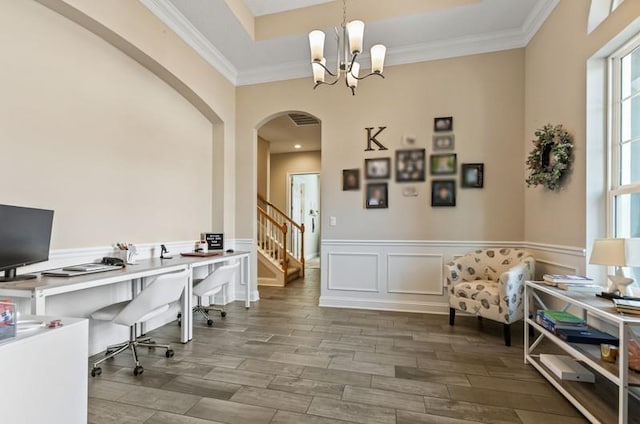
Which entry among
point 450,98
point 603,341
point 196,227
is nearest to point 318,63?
point 450,98

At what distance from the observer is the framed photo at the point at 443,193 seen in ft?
12.5

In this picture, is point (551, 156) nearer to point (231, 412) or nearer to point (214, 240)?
point (231, 412)

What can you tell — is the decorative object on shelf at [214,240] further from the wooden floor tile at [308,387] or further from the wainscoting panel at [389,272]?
the wooden floor tile at [308,387]

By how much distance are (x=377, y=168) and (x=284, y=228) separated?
239cm

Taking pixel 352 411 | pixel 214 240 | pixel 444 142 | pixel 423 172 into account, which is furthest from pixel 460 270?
pixel 214 240

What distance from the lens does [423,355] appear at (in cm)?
262

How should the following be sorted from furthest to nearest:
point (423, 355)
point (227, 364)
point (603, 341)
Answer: point (423, 355) < point (227, 364) < point (603, 341)

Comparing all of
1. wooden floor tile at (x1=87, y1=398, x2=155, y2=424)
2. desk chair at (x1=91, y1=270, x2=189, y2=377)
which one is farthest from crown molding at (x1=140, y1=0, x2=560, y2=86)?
wooden floor tile at (x1=87, y1=398, x2=155, y2=424)

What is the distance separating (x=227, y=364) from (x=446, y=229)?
9.73ft

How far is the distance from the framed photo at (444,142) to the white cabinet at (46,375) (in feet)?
12.7

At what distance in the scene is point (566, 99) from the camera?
2822 mm

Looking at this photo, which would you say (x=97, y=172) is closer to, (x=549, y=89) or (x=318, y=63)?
(x=318, y=63)

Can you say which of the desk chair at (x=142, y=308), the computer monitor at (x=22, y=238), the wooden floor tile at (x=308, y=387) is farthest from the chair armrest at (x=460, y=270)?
the computer monitor at (x=22, y=238)

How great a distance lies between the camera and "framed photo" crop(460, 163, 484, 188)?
3752 mm
